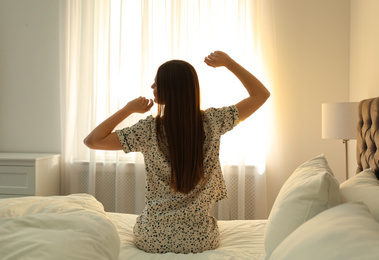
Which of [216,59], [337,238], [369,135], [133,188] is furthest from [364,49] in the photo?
[337,238]

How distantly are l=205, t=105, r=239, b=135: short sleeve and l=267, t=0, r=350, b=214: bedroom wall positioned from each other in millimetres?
1789

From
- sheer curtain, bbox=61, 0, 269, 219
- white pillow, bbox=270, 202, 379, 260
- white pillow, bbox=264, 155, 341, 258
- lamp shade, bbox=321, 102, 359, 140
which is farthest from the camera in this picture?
sheer curtain, bbox=61, 0, 269, 219

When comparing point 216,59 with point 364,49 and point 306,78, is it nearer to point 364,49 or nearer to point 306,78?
point 364,49

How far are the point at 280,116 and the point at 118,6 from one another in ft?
5.75

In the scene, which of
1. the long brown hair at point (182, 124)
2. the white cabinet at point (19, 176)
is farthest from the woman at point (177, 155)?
the white cabinet at point (19, 176)

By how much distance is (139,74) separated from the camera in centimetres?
376

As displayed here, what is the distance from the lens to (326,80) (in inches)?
139

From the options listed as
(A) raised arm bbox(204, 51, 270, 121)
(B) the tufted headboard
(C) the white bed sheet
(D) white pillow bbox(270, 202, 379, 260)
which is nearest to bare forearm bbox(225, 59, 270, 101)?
(A) raised arm bbox(204, 51, 270, 121)

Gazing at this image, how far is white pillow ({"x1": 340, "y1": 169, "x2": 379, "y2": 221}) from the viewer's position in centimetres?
131

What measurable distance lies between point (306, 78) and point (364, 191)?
227cm

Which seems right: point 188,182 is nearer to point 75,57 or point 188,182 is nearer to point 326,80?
point 326,80

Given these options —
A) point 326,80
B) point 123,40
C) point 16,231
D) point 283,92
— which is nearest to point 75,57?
point 123,40

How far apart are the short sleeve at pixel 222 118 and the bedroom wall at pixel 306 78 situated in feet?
5.87

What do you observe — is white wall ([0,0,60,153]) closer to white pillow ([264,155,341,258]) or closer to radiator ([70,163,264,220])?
radiator ([70,163,264,220])
